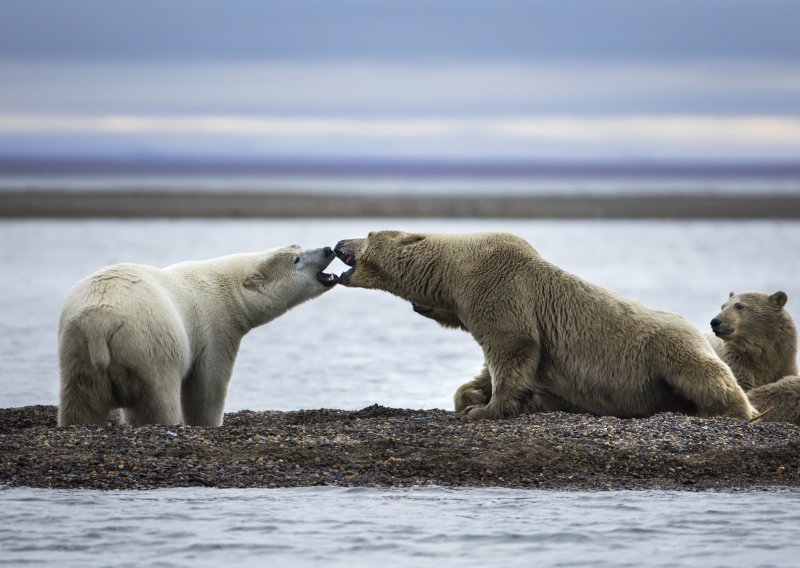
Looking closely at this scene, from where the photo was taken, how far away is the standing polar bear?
1000cm

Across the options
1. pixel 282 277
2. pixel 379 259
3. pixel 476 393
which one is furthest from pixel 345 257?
pixel 476 393

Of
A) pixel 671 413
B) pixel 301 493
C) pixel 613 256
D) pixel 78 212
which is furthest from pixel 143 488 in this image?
pixel 78 212

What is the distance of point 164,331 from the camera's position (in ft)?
31.8

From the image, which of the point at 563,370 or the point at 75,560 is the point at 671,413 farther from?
the point at 75,560

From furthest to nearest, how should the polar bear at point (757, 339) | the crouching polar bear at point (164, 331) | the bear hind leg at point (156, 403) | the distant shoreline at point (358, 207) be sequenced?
the distant shoreline at point (358, 207) → the polar bear at point (757, 339) → the bear hind leg at point (156, 403) → the crouching polar bear at point (164, 331)

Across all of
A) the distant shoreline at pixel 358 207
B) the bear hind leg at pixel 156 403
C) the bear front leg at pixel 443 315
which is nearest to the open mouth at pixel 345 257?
the bear front leg at pixel 443 315

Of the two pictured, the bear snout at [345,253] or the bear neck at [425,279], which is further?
the bear snout at [345,253]

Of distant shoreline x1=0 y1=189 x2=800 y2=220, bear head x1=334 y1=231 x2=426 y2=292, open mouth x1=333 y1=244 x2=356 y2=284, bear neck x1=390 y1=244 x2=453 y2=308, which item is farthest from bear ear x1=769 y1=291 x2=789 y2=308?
distant shoreline x1=0 y1=189 x2=800 y2=220

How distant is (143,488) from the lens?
27.5 ft

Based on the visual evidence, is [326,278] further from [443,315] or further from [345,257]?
[443,315]

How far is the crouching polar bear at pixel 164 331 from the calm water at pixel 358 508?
1.44 metres

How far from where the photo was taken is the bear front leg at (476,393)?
A: 11.0 m

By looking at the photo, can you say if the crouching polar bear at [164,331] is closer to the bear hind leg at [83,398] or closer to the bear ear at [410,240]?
the bear hind leg at [83,398]

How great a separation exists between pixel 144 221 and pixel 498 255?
177ft
